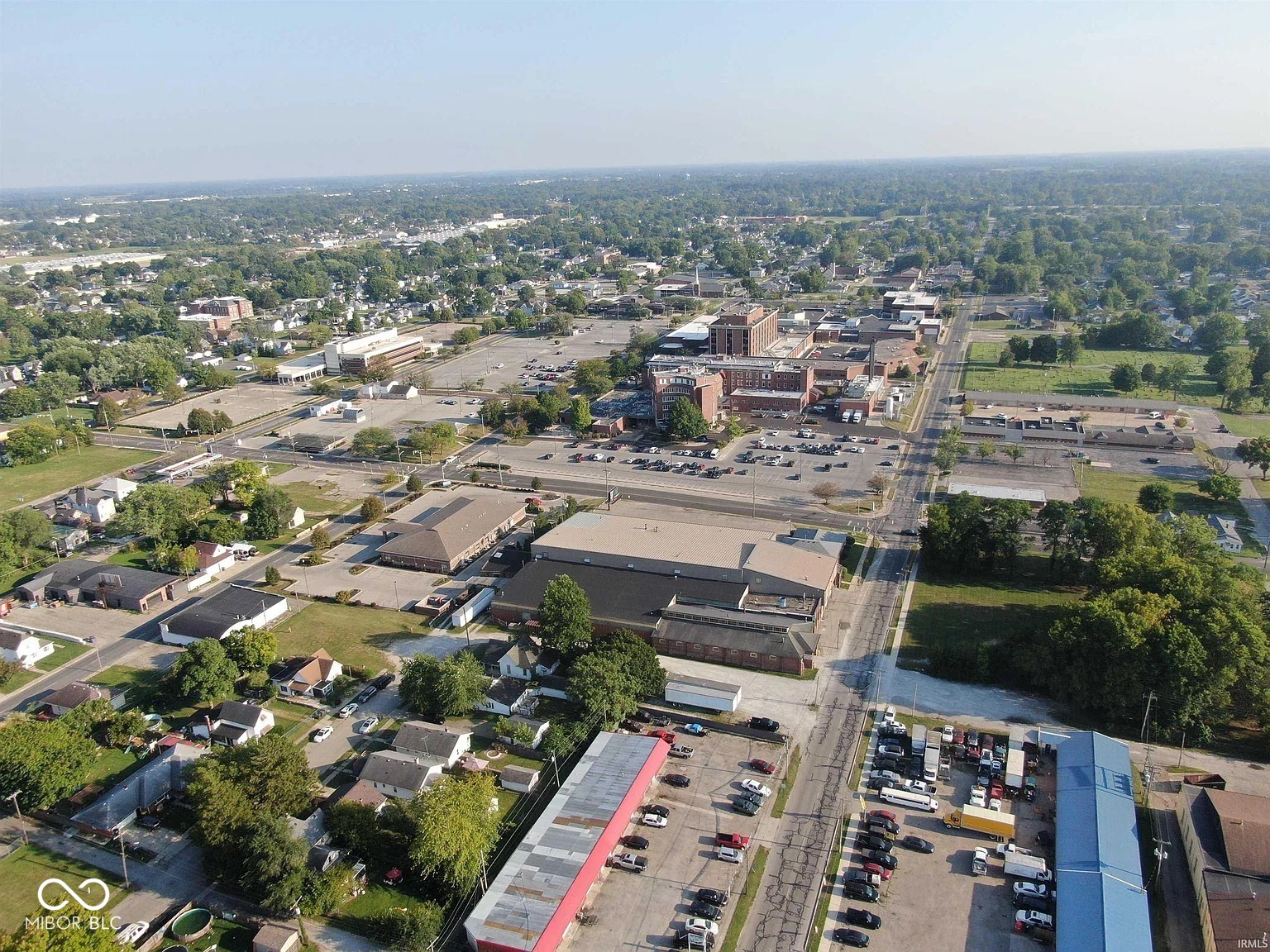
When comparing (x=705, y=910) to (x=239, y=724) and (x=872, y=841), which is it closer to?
(x=872, y=841)

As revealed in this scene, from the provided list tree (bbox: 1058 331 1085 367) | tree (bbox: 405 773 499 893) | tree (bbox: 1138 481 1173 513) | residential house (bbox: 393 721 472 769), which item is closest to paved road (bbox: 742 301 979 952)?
tree (bbox: 405 773 499 893)

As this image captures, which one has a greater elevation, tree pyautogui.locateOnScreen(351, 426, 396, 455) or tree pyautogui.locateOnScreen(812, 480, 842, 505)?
tree pyautogui.locateOnScreen(351, 426, 396, 455)

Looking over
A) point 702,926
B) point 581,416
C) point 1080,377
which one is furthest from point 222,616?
point 1080,377

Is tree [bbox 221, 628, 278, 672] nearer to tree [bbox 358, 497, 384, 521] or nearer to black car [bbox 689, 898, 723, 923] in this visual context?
tree [bbox 358, 497, 384, 521]

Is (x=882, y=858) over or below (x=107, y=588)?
below

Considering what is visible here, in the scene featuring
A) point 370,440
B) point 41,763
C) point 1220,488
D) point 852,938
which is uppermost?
point 370,440

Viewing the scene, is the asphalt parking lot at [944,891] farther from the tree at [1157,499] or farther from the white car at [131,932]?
the tree at [1157,499]
